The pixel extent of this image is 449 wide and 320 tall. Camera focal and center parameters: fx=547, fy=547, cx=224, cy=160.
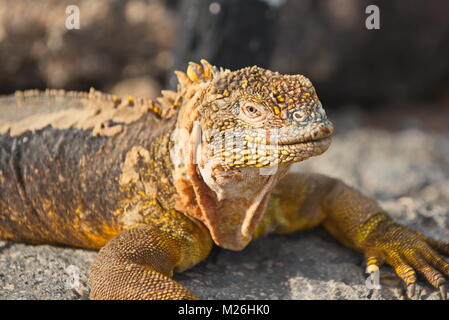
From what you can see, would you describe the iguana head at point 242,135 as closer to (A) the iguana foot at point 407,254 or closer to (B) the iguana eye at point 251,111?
(B) the iguana eye at point 251,111

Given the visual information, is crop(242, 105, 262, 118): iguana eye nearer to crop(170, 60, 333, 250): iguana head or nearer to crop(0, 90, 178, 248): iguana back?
crop(170, 60, 333, 250): iguana head

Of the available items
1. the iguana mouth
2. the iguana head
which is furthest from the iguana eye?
the iguana mouth

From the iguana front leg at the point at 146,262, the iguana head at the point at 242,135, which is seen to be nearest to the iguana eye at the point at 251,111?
the iguana head at the point at 242,135

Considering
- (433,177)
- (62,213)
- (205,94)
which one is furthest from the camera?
(433,177)

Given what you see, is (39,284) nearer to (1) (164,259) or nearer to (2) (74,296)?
(2) (74,296)

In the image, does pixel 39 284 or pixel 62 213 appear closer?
pixel 39 284

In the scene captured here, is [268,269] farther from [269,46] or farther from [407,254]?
[269,46]
